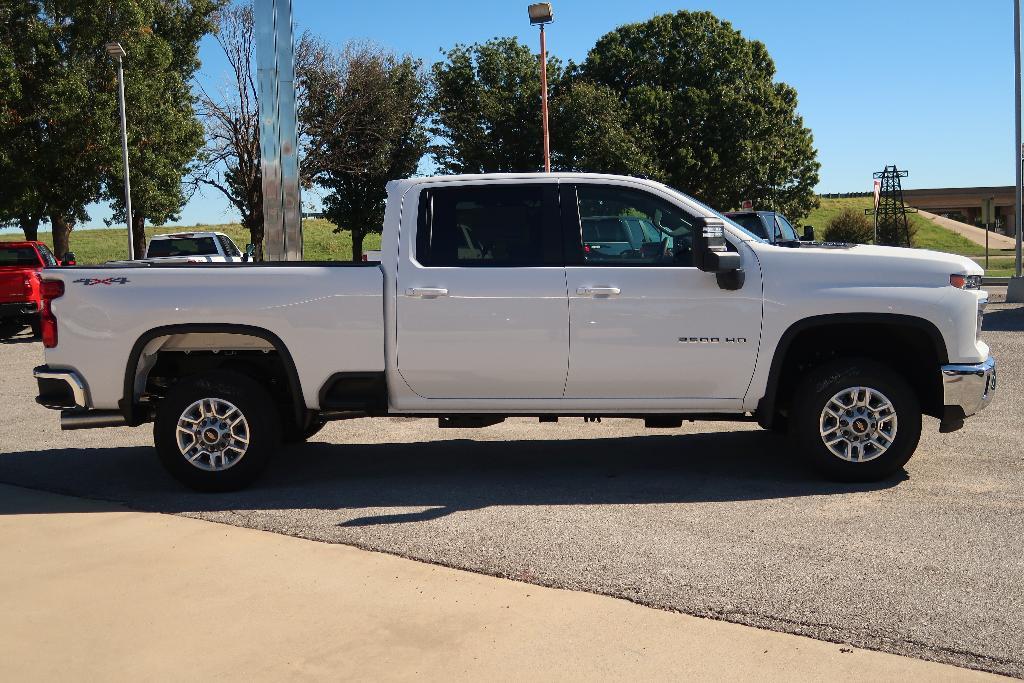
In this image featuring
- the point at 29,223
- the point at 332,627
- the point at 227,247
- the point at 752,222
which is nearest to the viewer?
the point at 332,627

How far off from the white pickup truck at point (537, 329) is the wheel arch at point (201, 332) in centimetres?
1

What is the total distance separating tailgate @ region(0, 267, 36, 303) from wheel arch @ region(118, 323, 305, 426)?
1335cm

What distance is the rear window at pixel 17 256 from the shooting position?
19.3 metres

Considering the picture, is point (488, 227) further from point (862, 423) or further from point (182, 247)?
point (182, 247)

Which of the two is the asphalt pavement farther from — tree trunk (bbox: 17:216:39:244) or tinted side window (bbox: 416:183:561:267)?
tree trunk (bbox: 17:216:39:244)

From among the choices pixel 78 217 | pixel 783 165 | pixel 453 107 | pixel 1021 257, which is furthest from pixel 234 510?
pixel 783 165

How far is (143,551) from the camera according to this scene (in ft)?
17.9

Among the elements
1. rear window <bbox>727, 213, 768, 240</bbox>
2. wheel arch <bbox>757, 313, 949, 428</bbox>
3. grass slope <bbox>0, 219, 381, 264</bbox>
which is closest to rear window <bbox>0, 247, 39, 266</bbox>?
rear window <bbox>727, 213, 768, 240</bbox>

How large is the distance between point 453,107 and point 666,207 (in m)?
39.5

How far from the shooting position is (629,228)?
22.0 ft

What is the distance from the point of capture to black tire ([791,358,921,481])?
21.5 ft

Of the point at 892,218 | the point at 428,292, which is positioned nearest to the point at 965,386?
the point at 428,292

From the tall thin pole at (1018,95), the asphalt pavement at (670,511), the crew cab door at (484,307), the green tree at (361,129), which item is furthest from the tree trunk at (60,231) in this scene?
the crew cab door at (484,307)

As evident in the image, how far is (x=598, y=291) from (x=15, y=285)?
15.4 m
